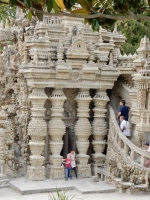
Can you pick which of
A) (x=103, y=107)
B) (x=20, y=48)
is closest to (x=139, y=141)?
(x=103, y=107)

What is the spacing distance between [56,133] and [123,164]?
2.23m

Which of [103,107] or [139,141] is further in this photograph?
[103,107]

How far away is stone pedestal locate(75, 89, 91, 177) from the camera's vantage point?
16719 millimetres

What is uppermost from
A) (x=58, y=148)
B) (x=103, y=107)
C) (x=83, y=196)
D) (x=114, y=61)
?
(x=114, y=61)

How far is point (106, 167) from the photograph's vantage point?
653 inches

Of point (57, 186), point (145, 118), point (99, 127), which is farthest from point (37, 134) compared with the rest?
point (145, 118)

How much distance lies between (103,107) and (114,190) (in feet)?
9.25

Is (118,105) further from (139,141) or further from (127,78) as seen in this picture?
(139,141)

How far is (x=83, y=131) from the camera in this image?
16734 mm

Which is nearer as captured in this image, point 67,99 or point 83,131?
point 83,131

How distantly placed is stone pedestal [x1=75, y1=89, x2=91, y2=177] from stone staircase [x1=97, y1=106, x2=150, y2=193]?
471mm

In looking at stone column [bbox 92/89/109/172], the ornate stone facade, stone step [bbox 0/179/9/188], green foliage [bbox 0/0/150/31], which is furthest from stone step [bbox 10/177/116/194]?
green foliage [bbox 0/0/150/31]

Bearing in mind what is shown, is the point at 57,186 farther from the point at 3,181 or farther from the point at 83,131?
the point at 83,131

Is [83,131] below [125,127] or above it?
below
